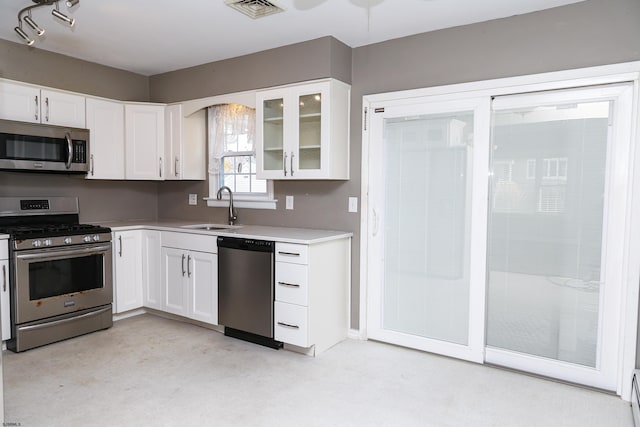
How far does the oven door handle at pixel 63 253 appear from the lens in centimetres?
324

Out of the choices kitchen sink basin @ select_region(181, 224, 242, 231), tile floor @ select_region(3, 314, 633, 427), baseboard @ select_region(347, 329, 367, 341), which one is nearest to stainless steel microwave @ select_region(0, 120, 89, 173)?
kitchen sink basin @ select_region(181, 224, 242, 231)

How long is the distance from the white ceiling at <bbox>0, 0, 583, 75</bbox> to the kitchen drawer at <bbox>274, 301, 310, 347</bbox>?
83.4 inches

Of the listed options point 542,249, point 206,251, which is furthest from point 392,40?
point 206,251

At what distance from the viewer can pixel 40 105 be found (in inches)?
142

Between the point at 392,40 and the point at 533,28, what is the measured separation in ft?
3.37

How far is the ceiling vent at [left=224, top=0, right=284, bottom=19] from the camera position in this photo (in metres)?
2.71

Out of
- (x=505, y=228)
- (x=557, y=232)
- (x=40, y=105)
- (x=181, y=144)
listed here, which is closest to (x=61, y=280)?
(x=40, y=105)

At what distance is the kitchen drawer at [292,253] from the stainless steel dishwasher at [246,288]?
62 millimetres

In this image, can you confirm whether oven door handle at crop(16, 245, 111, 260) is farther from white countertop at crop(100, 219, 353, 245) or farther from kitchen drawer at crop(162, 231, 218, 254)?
kitchen drawer at crop(162, 231, 218, 254)

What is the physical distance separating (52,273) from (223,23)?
7.91 ft

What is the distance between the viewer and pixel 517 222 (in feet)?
9.73

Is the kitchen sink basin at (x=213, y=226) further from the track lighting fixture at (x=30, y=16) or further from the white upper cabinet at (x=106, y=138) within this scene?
the track lighting fixture at (x=30, y=16)

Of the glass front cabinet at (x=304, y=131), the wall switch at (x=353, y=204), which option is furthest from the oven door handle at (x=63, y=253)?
the wall switch at (x=353, y=204)

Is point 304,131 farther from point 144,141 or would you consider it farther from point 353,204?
point 144,141
